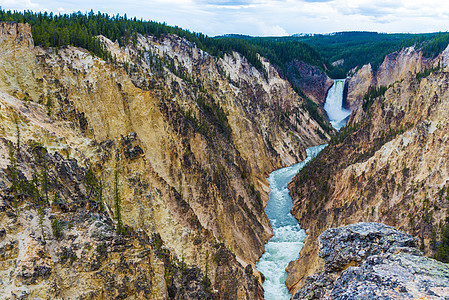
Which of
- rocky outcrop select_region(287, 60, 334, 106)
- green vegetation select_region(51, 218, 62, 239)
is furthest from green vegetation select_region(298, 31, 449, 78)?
green vegetation select_region(51, 218, 62, 239)

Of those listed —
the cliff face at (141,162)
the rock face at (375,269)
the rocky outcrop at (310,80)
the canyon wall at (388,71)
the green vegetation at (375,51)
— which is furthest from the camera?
the rocky outcrop at (310,80)

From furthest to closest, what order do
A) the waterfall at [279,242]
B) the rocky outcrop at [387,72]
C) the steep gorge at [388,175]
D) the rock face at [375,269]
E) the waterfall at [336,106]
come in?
the waterfall at [336,106]
the rocky outcrop at [387,72]
the waterfall at [279,242]
the steep gorge at [388,175]
the rock face at [375,269]

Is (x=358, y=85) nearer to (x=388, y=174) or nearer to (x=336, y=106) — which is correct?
(x=336, y=106)

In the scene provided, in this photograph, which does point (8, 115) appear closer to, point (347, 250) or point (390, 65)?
point (347, 250)

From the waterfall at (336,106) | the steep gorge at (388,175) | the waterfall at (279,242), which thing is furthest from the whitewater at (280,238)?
the waterfall at (336,106)

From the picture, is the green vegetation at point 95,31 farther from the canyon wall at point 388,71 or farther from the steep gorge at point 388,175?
the canyon wall at point 388,71

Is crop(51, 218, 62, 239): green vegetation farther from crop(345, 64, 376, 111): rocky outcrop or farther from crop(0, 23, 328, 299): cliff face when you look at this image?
crop(345, 64, 376, 111): rocky outcrop
